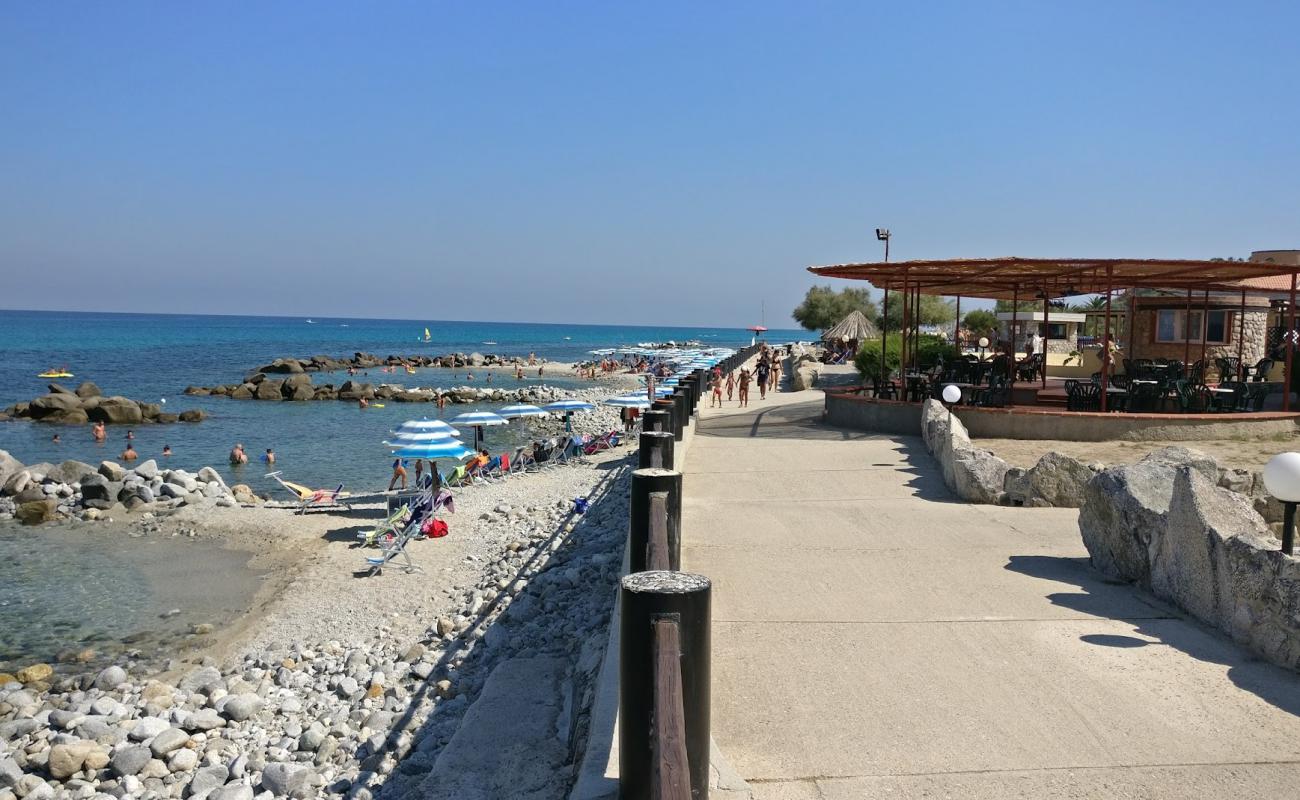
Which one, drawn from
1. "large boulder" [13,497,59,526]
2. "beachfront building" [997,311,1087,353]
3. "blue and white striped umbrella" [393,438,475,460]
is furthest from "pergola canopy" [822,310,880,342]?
"large boulder" [13,497,59,526]

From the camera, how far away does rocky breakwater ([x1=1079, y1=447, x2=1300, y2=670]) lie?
487cm

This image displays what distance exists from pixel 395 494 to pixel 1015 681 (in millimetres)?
12905

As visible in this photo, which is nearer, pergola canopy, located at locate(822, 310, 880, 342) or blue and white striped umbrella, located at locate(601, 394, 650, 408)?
blue and white striped umbrella, located at locate(601, 394, 650, 408)

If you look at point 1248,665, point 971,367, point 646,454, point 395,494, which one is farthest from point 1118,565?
point 395,494

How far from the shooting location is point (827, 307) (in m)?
77.9

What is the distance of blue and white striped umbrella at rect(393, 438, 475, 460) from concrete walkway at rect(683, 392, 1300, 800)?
353 inches

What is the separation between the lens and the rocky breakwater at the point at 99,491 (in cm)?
1800

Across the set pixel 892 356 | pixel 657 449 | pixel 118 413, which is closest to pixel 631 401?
pixel 892 356

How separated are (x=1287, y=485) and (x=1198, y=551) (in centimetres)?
84

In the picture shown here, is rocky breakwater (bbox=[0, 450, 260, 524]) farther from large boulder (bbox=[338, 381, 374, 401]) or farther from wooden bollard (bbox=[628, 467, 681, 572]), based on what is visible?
large boulder (bbox=[338, 381, 374, 401])

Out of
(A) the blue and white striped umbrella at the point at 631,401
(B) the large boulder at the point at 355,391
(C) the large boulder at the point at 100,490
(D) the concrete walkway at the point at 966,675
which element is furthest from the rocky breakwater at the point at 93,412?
(D) the concrete walkway at the point at 966,675

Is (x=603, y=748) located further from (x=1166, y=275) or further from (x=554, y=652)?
(x=1166, y=275)

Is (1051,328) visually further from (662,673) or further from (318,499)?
(662,673)

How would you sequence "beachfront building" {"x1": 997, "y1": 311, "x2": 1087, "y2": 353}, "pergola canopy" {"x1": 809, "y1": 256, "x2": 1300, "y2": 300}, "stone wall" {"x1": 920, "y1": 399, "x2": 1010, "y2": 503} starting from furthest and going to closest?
"beachfront building" {"x1": 997, "y1": 311, "x2": 1087, "y2": 353}
"pergola canopy" {"x1": 809, "y1": 256, "x2": 1300, "y2": 300}
"stone wall" {"x1": 920, "y1": 399, "x2": 1010, "y2": 503}
